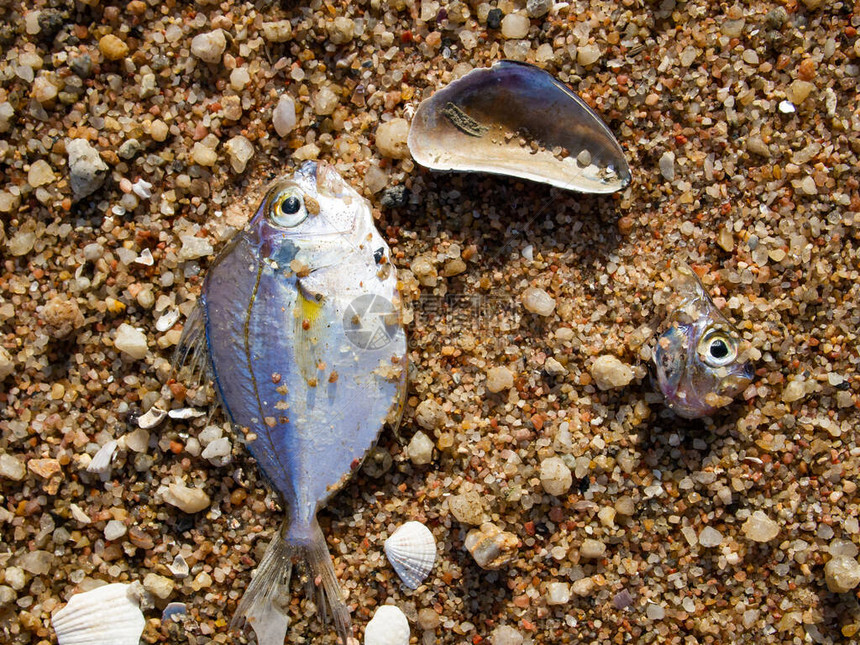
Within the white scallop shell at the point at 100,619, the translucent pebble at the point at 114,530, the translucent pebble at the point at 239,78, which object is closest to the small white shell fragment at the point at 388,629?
the white scallop shell at the point at 100,619

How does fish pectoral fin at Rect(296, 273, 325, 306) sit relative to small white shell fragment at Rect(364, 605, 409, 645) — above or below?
above

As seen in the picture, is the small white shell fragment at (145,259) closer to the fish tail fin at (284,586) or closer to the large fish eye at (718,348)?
the fish tail fin at (284,586)

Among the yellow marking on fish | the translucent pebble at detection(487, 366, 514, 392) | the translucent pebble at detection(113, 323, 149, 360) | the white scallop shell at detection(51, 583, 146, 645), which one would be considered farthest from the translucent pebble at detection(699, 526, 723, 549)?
the translucent pebble at detection(113, 323, 149, 360)

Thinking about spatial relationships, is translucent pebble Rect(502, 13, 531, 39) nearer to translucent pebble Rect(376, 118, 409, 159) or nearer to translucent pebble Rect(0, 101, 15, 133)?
translucent pebble Rect(376, 118, 409, 159)

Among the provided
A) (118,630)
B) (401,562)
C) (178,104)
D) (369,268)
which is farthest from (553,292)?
(118,630)

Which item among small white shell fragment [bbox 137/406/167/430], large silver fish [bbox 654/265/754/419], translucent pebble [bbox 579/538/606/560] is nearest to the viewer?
large silver fish [bbox 654/265/754/419]

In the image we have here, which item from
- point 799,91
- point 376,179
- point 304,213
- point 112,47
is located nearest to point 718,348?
point 799,91

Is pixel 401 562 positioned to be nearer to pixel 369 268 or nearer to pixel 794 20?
pixel 369 268

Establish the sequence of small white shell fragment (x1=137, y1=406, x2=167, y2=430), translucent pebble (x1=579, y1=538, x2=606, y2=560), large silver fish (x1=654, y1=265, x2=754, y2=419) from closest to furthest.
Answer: large silver fish (x1=654, y1=265, x2=754, y2=419) < translucent pebble (x1=579, y1=538, x2=606, y2=560) < small white shell fragment (x1=137, y1=406, x2=167, y2=430)
